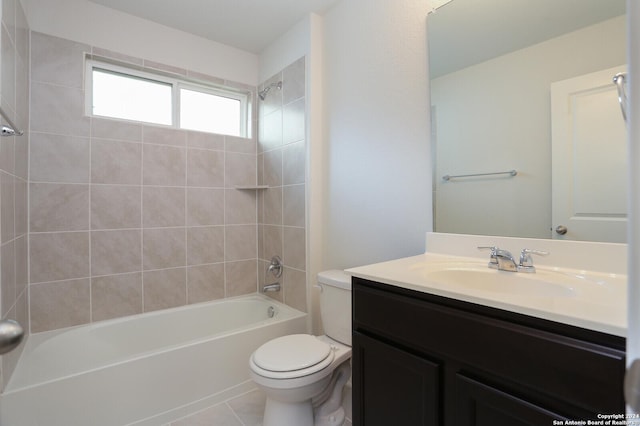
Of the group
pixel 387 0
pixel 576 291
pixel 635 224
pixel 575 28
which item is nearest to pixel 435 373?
pixel 576 291

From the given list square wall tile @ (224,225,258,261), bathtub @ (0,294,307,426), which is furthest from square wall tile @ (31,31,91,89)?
bathtub @ (0,294,307,426)

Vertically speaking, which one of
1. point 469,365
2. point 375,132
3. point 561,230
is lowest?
point 469,365

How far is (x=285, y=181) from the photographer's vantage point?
93.5 inches

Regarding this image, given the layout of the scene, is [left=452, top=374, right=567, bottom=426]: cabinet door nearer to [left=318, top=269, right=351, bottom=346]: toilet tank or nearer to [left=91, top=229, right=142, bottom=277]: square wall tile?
[left=318, top=269, right=351, bottom=346]: toilet tank

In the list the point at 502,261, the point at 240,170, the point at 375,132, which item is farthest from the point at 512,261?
the point at 240,170

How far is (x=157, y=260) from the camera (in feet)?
7.35

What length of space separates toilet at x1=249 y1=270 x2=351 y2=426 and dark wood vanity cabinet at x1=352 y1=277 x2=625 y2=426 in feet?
1.04

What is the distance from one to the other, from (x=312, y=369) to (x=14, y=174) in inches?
68.1

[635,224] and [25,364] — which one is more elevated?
[635,224]

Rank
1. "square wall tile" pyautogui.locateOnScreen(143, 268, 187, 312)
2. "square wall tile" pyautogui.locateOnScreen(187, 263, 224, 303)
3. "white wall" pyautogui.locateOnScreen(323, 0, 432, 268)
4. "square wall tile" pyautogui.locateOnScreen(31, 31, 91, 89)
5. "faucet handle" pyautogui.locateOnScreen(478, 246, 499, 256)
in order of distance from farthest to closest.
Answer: "square wall tile" pyautogui.locateOnScreen(187, 263, 224, 303) → "square wall tile" pyautogui.locateOnScreen(143, 268, 187, 312) → "square wall tile" pyautogui.locateOnScreen(31, 31, 91, 89) → "white wall" pyautogui.locateOnScreen(323, 0, 432, 268) → "faucet handle" pyautogui.locateOnScreen(478, 246, 499, 256)

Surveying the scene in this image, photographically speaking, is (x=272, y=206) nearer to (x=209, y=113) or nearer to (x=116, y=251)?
(x=209, y=113)

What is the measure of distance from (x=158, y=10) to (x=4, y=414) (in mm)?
2349

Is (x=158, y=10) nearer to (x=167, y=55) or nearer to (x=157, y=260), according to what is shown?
(x=167, y=55)

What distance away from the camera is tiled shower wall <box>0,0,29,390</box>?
1.28 meters
